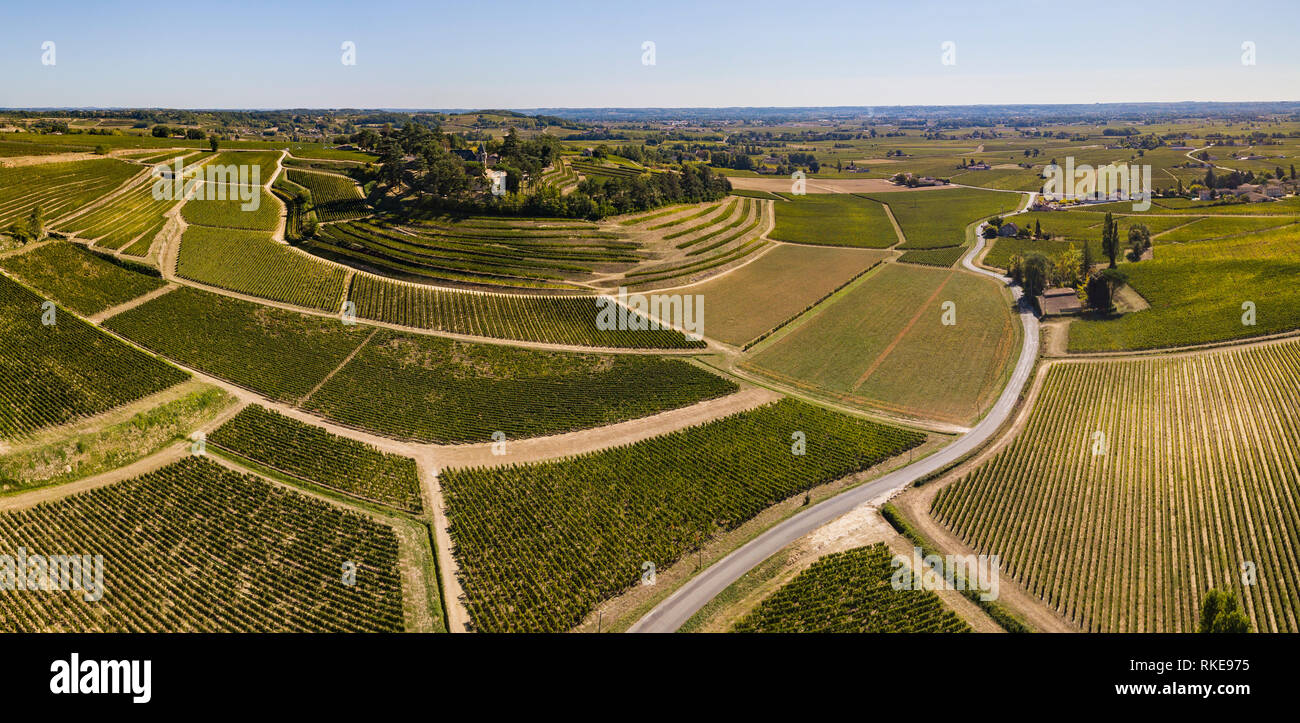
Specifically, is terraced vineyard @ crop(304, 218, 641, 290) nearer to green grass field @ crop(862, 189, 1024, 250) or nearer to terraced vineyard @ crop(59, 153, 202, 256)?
terraced vineyard @ crop(59, 153, 202, 256)

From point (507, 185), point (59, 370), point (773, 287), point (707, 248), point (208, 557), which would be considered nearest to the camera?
point (208, 557)

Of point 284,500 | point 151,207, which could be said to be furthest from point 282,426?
point 151,207

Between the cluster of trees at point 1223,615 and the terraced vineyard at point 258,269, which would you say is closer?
the cluster of trees at point 1223,615

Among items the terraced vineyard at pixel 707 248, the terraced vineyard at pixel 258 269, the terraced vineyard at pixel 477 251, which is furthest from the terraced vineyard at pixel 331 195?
the terraced vineyard at pixel 707 248

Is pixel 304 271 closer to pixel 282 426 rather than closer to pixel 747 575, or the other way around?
pixel 282 426

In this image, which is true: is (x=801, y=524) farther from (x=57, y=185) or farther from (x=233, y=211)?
(x=57, y=185)

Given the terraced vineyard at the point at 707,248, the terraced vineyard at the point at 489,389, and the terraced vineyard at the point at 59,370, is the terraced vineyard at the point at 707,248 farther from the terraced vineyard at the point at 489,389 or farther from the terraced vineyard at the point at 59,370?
the terraced vineyard at the point at 59,370

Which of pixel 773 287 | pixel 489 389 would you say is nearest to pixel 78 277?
pixel 489 389
